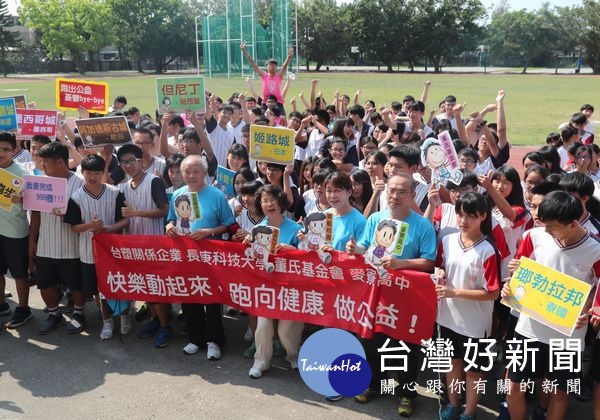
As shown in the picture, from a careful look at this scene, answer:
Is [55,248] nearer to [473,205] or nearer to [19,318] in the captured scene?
[19,318]

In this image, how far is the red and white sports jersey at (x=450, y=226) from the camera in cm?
418

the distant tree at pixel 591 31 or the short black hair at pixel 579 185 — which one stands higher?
the distant tree at pixel 591 31

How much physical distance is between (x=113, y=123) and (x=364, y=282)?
11.7 feet

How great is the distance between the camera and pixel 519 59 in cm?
7950

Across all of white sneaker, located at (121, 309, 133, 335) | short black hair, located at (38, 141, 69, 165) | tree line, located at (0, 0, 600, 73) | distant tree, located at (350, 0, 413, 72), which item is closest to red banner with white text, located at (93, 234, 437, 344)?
white sneaker, located at (121, 309, 133, 335)

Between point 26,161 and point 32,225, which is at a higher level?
point 26,161

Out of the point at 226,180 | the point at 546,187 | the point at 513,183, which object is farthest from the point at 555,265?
the point at 226,180

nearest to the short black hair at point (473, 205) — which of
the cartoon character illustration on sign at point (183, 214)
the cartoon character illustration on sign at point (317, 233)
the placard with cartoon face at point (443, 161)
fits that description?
the placard with cartoon face at point (443, 161)

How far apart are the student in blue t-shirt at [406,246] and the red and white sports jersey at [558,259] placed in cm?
72

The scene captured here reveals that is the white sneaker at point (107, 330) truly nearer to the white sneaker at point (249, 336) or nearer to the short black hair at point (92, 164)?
the white sneaker at point (249, 336)

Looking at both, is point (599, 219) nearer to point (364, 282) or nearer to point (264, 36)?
point (364, 282)

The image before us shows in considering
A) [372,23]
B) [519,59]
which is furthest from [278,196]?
[519,59]

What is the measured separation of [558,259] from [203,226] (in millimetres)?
3053

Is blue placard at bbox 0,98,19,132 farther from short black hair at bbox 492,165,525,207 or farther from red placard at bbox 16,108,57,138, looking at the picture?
short black hair at bbox 492,165,525,207
